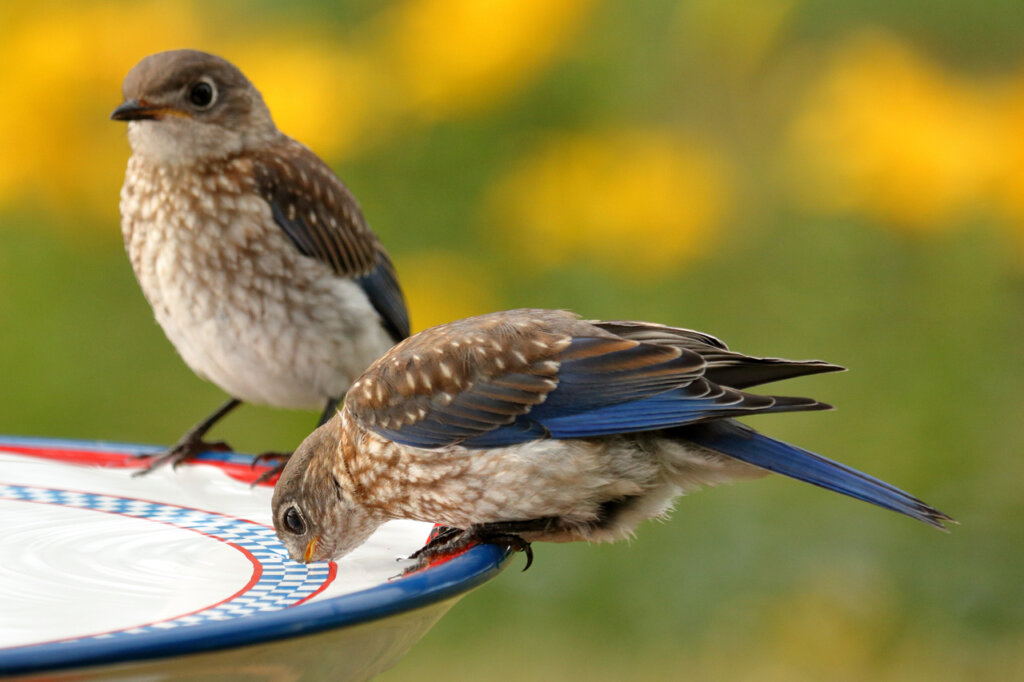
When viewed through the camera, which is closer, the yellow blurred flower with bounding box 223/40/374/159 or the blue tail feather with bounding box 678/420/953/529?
the blue tail feather with bounding box 678/420/953/529

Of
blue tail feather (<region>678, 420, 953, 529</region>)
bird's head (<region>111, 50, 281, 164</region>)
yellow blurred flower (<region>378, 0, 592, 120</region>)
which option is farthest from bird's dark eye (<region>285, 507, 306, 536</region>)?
yellow blurred flower (<region>378, 0, 592, 120</region>)

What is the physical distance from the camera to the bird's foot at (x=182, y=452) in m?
2.87

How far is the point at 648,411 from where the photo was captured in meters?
2.15

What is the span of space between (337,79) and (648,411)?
289cm

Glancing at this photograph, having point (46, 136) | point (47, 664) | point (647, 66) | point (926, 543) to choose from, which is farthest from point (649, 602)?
point (47, 664)

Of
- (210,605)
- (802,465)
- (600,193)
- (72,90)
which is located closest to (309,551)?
(210,605)

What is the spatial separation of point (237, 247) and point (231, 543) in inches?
47.2

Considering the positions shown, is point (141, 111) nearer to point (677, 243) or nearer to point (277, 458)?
point (277, 458)

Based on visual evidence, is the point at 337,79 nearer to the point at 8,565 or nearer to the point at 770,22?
the point at 770,22

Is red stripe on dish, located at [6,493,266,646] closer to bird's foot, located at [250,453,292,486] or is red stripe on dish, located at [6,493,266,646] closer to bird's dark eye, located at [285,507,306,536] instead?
bird's dark eye, located at [285,507,306,536]

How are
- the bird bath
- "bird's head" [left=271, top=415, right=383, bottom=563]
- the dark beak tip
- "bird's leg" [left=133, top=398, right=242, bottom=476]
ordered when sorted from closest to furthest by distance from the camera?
the bird bath, "bird's head" [left=271, top=415, right=383, bottom=563], "bird's leg" [left=133, top=398, right=242, bottom=476], the dark beak tip

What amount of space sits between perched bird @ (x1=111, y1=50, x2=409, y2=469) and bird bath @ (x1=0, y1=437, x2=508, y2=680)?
0.50 m

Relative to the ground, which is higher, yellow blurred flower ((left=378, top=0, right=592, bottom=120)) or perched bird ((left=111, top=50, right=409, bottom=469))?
yellow blurred flower ((left=378, top=0, right=592, bottom=120))

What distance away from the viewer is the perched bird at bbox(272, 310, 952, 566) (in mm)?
2160
